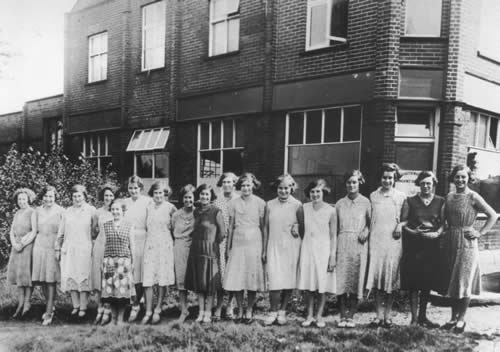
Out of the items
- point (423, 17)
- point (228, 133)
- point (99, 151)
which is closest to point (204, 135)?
point (228, 133)

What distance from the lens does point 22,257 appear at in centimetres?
669

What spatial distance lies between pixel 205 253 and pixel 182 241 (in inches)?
15.6

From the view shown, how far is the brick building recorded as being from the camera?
8727mm

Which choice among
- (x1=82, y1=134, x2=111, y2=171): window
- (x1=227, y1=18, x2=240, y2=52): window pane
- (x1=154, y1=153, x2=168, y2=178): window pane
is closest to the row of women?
(x1=227, y1=18, x2=240, y2=52): window pane

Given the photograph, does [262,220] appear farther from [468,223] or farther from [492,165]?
[492,165]

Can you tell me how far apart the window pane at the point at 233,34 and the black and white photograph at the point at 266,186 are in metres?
0.04

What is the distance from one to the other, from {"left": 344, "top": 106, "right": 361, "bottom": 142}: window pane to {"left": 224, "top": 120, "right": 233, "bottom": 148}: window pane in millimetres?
2985

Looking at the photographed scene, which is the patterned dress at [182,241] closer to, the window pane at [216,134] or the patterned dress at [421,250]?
the patterned dress at [421,250]

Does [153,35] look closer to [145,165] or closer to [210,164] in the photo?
[145,165]

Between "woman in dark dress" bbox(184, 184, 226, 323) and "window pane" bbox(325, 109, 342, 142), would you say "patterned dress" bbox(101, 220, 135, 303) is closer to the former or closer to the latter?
"woman in dark dress" bbox(184, 184, 226, 323)

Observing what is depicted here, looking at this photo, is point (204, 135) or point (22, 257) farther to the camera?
point (204, 135)

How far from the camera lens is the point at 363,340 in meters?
5.18

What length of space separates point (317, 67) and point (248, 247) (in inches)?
200

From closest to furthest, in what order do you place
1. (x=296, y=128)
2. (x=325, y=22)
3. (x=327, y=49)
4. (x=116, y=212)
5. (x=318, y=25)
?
(x=116, y=212), (x=327, y=49), (x=325, y=22), (x=318, y=25), (x=296, y=128)
